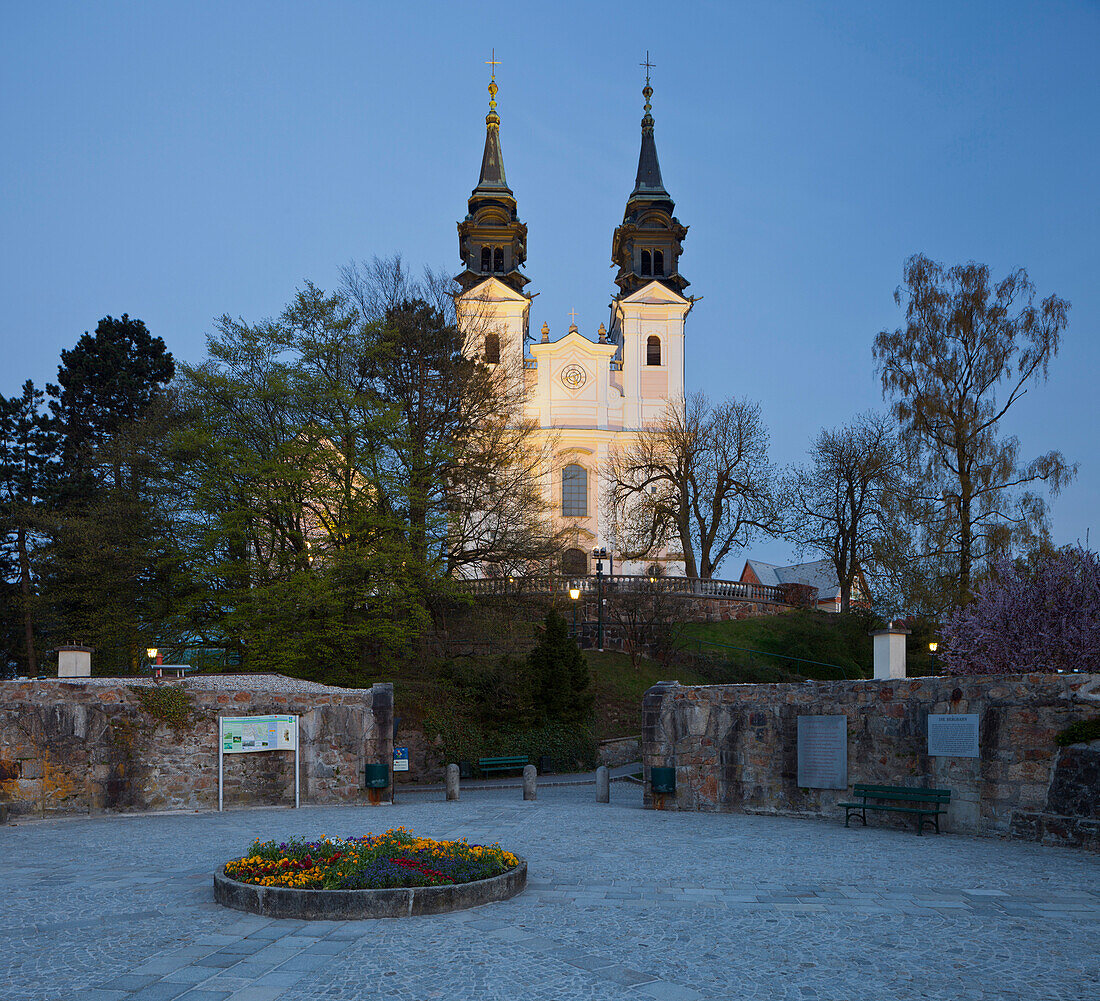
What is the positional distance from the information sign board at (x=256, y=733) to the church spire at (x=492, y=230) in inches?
1519

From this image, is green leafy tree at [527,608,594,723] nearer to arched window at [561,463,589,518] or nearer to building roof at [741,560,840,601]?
arched window at [561,463,589,518]

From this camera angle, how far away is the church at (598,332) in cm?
5047

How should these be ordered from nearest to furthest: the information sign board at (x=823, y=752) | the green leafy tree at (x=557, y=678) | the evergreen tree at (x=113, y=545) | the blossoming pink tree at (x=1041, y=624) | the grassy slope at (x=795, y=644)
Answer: the information sign board at (x=823, y=752) → the blossoming pink tree at (x=1041, y=624) → the green leafy tree at (x=557, y=678) → the evergreen tree at (x=113, y=545) → the grassy slope at (x=795, y=644)

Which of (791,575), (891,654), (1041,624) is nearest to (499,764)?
(891,654)

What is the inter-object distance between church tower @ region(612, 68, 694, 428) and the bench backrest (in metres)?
38.0

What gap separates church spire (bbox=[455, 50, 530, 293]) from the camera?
52.6m

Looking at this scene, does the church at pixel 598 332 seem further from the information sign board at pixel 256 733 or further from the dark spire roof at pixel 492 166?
the information sign board at pixel 256 733

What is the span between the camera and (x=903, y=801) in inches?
535

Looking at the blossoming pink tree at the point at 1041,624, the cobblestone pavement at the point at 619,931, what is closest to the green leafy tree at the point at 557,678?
the blossoming pink tree at the point at 1041,624

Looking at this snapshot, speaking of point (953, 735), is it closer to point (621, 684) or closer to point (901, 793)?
point (901, 793)

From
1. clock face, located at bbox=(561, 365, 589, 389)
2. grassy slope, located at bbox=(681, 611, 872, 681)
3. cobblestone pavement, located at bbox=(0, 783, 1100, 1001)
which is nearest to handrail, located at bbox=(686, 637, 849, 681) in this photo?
grassy slope, located at bbox=(681, 611, 872, 681)

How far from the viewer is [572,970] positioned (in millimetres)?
6480

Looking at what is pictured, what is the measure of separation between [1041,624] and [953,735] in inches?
310

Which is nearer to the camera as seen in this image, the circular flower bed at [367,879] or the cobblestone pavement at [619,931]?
the cobblestone pavement at [619,931]
